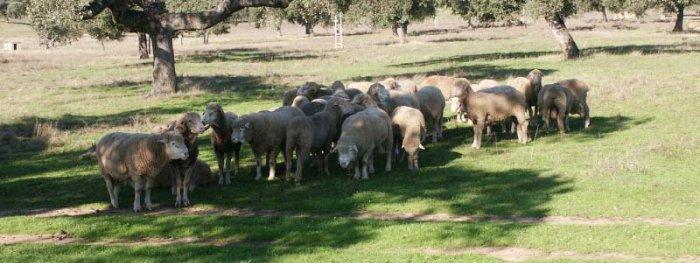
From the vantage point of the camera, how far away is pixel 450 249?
1168 cm

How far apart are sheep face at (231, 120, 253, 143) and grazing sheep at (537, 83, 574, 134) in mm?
8911

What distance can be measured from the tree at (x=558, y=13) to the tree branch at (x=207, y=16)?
1668 centimetres

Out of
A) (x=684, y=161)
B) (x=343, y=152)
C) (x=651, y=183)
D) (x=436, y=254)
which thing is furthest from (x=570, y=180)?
(x=436, y=254)

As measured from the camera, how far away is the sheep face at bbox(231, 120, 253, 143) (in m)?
17.0

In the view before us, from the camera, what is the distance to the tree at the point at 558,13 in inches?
1742

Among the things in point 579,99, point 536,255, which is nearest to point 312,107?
point 579,99

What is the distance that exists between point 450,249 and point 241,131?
672 cm

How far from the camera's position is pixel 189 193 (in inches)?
643

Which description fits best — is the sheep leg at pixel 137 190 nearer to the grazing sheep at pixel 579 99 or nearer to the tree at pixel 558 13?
the grazing sheep at pixel 579 99

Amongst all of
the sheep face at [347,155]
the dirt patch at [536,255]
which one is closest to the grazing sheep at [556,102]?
the sheep face at [347,155]

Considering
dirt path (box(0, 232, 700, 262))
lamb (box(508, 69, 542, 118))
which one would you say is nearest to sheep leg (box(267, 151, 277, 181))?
dirt path (box(0, 232, 700, 262))

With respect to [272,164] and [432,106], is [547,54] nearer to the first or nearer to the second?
[432,106]

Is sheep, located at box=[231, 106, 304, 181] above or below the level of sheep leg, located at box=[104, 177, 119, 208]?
above

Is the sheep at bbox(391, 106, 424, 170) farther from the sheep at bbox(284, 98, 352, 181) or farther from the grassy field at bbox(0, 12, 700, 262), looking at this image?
the sheep at bbox(284, 98, 352, 181)
